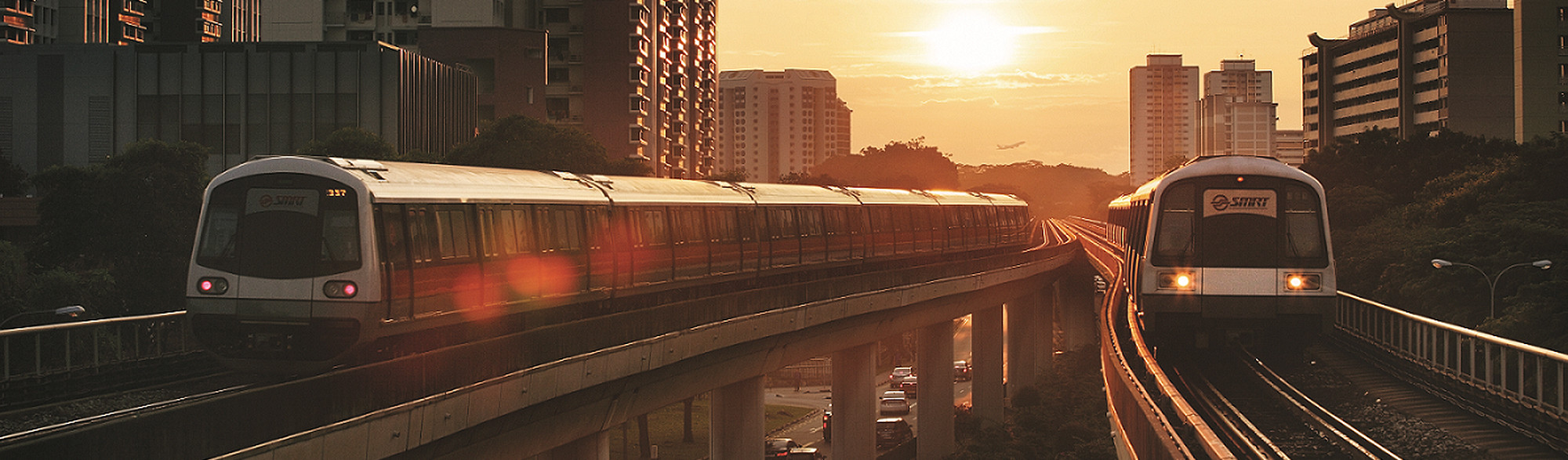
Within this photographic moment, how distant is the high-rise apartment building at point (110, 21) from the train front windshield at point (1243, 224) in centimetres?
11469

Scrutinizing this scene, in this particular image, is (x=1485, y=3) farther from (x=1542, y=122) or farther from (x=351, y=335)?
(x=351, y=335)

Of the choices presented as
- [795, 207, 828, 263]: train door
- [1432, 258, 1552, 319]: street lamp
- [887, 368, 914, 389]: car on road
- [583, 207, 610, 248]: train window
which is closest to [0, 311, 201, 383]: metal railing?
[583, 207, 610, 248]: train window

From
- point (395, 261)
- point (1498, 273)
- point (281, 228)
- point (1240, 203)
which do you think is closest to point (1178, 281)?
point (1240, 203)

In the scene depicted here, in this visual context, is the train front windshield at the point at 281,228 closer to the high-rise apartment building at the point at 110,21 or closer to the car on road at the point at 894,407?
the car on road at the point at 894,407

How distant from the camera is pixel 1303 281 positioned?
2134 cm

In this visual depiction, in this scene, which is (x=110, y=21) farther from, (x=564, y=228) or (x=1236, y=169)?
(x=1236, y=169)

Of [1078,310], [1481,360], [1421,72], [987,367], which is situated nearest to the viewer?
[1481,360]

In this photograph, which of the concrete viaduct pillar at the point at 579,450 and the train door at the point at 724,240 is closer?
the concrete viaduct pillar at the point at 579,450

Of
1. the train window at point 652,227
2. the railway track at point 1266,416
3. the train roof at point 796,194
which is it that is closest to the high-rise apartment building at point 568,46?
the train roof at point 796,194

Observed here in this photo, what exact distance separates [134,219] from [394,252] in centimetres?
3414

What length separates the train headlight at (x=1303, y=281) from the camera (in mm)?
21312

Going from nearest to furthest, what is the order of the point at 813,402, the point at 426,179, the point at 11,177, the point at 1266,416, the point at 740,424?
the point at 426,179, the point at 1266,416, the point at 740,424, the point at 11,177, the point at 813,402

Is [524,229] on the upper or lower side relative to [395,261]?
upper

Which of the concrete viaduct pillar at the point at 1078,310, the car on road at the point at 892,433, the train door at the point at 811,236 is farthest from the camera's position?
the concrete viaduct pillar at the point at 1078,310
